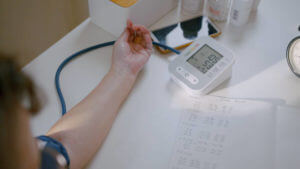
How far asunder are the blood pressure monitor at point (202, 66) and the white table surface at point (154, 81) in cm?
3

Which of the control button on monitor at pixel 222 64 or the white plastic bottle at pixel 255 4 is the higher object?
the white plastic bottle at pixel 255 4

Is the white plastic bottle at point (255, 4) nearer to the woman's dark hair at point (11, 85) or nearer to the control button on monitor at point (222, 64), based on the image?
the control button on monitor at point (222, 64)

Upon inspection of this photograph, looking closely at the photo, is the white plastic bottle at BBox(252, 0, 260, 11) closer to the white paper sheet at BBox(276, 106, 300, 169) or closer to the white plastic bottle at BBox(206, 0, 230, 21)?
the white plastic bottle at BBox(206, 0, 230, 21)

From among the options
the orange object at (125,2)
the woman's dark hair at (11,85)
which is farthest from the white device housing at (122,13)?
the woman's dark hair at (11,85)

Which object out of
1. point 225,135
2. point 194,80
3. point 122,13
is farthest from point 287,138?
point 122,13

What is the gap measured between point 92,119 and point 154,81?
185mm

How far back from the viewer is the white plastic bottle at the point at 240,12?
88 cm

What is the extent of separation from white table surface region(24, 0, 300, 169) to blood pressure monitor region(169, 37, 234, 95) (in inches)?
1.3

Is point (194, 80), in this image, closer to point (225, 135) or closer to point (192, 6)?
point (225, 135)

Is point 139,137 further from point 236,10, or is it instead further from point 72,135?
point 236,10

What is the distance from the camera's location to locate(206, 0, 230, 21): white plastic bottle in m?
0.91

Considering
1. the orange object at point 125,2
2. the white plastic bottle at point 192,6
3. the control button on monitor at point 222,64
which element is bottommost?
the control button on monitor at point 222,64

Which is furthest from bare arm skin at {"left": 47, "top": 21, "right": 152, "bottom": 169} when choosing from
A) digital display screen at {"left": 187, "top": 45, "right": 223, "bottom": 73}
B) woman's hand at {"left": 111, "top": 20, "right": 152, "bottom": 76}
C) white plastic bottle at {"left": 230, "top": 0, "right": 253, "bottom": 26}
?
white plastic bottle at {"left": 230, "top": 0, "right": 253, "bottom": 26}

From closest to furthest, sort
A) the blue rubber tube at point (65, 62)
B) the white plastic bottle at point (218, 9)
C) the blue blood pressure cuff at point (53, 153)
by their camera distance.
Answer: the blue blood pressure cuff at point (53, 153) → the blue rubber tube at point (65, 62) → the white plastic bottle at point (218, 9)
